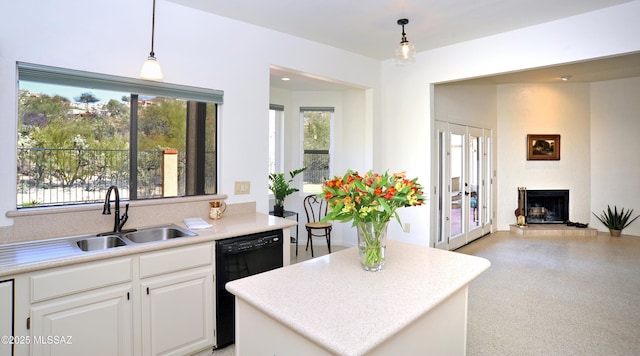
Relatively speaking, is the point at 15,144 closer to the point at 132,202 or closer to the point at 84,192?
the point at 84,192

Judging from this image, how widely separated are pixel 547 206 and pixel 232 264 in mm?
6732

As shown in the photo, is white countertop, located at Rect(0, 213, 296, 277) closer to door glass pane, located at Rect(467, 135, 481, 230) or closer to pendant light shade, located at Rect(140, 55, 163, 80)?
pendant light shade, located at Rect(140, 55, 163, 80)

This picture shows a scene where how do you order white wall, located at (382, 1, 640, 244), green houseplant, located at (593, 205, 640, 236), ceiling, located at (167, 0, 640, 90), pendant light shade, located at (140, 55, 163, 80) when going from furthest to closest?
green houseplant, located at (593, 205, 640, 236) < white wall, located at (382, 1, 640, 244) < ceiling, located at (167, 0, 640, 90) < pendant light shade, located at (140, 55, 163, 80)

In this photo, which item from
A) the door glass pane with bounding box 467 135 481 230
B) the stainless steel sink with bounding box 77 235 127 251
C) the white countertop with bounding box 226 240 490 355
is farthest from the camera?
the door glass pane with bounding box 467 135 481 230

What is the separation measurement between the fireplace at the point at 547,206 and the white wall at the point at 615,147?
0.49 metres

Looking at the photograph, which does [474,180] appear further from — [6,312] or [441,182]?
[6,312]

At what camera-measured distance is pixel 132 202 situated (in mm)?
2557

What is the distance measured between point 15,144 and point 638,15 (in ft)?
15.6

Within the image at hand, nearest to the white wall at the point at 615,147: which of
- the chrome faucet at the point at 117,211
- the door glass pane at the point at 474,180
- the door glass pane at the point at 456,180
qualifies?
the door glass pane at the point at 474,180

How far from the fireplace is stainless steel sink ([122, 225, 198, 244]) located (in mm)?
6588

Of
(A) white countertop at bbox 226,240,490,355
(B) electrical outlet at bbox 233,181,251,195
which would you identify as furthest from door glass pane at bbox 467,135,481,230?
(A) white countertop at bbox 226,240,490,355

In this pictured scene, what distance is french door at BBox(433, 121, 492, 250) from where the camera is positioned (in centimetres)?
495

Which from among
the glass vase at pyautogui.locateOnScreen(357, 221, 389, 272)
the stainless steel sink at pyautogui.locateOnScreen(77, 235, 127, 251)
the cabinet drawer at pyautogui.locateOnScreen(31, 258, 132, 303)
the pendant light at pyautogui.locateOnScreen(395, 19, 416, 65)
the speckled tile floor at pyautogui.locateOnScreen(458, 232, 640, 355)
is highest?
the pendant light at pyautogui.locateOnScreen(395, 19, 416, 65)

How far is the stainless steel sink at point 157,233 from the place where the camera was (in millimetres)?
2434
